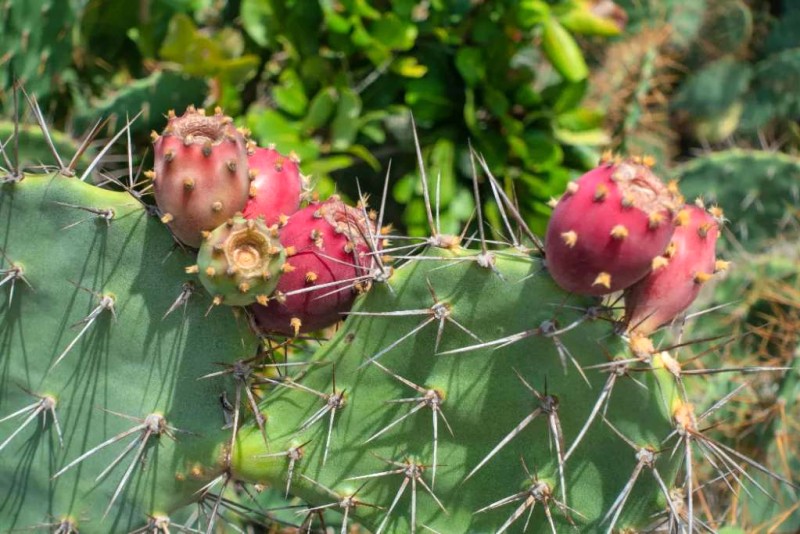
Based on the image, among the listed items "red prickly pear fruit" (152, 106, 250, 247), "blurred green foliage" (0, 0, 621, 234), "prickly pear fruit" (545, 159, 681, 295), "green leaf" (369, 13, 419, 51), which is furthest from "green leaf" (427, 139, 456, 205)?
"prickly pear fruit" (545, 159, 681, 295)

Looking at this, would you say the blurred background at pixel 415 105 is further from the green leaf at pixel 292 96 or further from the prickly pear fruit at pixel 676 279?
the prickly pear fruit at pixel 676 279

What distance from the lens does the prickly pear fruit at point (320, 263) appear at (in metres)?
1.10

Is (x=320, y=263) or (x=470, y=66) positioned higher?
(x=320, y=263)

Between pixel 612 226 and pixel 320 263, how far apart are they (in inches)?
14.7

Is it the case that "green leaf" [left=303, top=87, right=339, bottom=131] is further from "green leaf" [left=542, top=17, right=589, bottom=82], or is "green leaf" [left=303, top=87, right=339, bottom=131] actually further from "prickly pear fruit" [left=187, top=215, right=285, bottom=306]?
"prickly pear fruit" [left=187, top=215, right=285, bottom=306]

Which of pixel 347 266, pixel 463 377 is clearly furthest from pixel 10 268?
pixel 463 377

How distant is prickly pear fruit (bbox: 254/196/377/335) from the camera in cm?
110

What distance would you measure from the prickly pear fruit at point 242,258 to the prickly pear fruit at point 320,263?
0.05 meters

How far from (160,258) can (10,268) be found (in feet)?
0.73

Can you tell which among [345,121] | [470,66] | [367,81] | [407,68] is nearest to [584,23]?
[470,66]

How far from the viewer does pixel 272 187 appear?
1135mm

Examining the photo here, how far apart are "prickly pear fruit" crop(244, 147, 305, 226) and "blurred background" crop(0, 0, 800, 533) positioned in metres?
1.04

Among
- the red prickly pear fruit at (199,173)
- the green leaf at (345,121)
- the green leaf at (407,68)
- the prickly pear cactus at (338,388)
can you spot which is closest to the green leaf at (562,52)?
the green leaf at (407,68)

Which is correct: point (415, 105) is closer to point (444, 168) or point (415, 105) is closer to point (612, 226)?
point (444, 168)
